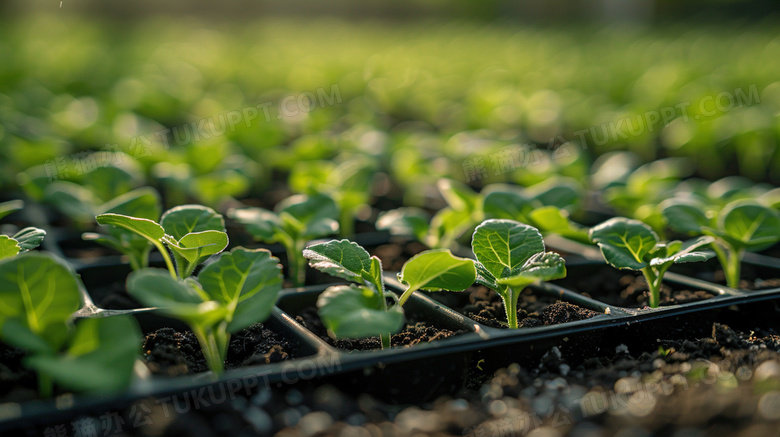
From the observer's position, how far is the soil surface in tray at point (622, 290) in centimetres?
128

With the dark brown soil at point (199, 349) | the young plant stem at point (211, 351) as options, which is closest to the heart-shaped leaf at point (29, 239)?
the dark brown soil at point (199, 349)

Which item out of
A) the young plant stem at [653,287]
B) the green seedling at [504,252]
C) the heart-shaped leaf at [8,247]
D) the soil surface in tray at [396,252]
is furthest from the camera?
the soil surface in tray at [396,252]

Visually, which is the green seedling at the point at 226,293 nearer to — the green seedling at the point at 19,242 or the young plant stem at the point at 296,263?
the green seedling at the point at 19,242

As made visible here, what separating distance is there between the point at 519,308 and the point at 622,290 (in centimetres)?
33

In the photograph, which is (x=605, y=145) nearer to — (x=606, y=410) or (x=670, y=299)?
(x=670, y=299)

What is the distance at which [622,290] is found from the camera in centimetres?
141

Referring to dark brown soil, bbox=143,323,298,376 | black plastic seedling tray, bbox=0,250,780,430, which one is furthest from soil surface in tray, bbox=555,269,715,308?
dark brown soil, bbox=143,323,298,376

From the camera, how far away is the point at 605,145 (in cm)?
306

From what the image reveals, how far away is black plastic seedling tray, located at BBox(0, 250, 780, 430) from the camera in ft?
2.46

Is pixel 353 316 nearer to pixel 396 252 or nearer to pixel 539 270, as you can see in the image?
pixel 539 270

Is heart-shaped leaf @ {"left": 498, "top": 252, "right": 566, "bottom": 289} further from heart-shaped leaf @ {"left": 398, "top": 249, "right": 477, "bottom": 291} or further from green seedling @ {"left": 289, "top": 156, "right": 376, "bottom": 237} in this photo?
green seedling @ {"left": 289, "top": 156, "right": 376, "bottom": 237}

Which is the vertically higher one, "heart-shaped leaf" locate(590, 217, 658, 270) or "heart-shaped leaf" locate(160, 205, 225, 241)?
"heart-shaped leaf" locate(160, 205, 225, 241)

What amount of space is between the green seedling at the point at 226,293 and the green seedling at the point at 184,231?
0.24 feet

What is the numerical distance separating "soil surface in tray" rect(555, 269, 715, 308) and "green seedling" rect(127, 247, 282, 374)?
80 centimetres
